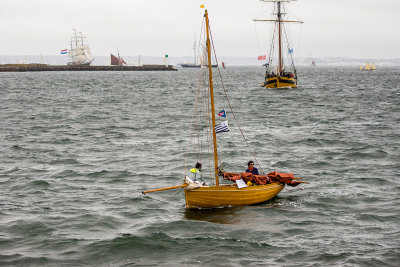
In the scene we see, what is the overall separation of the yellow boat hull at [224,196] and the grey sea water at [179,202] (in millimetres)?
354

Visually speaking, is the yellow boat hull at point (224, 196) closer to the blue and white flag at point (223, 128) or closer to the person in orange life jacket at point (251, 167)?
the person in orange life jacket at point (251, 167)

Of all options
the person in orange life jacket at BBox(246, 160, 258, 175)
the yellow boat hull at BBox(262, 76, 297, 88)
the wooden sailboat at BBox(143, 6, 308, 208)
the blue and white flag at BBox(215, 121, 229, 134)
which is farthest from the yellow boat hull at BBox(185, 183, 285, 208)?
the yellow boat hull at BBox(262, 76, 297, 88)

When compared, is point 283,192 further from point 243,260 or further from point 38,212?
point 38,212

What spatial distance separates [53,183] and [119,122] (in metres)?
24.1

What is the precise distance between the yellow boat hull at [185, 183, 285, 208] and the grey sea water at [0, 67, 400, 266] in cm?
35

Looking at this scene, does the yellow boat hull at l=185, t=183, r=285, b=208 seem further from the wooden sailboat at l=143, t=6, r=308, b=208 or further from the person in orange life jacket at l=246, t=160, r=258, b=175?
the person in orange life jacket at l=246, t=160, r=258, b=175

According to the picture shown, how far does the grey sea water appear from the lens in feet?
52.6

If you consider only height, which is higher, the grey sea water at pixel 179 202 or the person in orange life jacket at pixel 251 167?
the person in orange life jacket at pixel 251 167

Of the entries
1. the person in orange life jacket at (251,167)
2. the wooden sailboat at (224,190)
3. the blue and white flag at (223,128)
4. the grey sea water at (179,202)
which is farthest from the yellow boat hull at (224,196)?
the blue and white flag at (223,128)

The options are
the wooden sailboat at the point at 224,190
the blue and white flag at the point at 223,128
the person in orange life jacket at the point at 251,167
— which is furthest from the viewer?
the person in orange life jacket at the point at 251,167

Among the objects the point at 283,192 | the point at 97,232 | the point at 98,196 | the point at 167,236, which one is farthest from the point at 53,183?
the point at 283,192

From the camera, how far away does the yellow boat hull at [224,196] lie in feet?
63.6

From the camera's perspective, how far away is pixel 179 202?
72.1 feet

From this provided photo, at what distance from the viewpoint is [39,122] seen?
4859 cm
